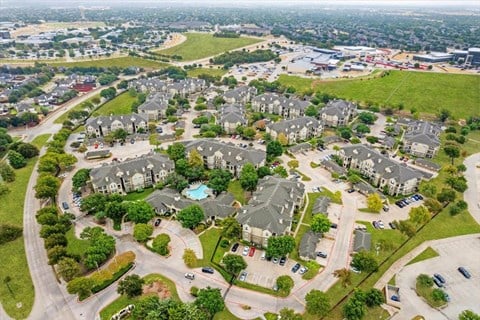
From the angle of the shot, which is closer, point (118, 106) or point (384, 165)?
point (384, 165)

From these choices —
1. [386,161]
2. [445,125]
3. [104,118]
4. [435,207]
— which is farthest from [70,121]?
[445,125]

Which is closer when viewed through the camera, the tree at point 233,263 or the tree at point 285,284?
the tree at point 285,284

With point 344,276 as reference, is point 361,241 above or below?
above

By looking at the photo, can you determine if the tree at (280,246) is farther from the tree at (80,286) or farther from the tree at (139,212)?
the tree at (80,286)

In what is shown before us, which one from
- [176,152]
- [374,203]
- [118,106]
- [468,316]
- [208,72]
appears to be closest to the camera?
[468,316]

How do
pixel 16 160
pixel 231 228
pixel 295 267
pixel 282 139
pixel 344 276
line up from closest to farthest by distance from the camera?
pixel 344 276
pixel 295 267
pixel 231 228
pixel 16 160
pixel 282 139

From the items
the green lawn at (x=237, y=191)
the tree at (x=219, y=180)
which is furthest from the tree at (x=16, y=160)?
the green lawn at (x=237, y=191)

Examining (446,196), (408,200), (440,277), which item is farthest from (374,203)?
(440,277)

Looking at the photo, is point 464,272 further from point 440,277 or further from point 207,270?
point 207,270
